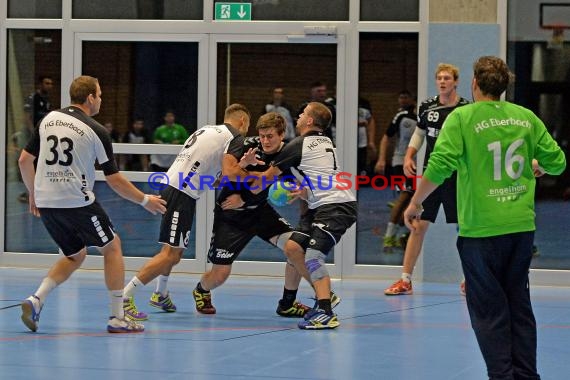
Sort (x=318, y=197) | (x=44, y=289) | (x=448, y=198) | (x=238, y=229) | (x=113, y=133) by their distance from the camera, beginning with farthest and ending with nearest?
1. (x=113, y=133)
2. (x=448, y=198)
3. (x=238, y=229)
4. (x=318, y=197)
5. (x=44, y=289)

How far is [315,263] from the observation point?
363 inches

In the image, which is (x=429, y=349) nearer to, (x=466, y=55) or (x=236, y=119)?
(x=236, y=119)

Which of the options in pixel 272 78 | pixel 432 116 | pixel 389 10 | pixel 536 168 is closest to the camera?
pixel 536 168

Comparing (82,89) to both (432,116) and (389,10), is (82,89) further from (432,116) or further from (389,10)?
(389,10)

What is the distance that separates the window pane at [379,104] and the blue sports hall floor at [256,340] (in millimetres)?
1097

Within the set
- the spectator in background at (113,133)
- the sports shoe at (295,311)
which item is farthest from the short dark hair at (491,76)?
the spectator in background at (113,133)

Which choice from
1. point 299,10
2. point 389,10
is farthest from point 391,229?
point 299,10

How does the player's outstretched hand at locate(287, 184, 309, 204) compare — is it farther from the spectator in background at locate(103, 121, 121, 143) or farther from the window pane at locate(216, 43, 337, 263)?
the spectator in background at locate(103, 121, 121, 143)

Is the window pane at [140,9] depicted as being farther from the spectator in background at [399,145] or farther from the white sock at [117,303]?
the white sock at [117,303]

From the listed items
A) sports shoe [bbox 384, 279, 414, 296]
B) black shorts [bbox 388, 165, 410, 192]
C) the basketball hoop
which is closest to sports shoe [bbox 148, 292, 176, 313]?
sports shoe [bbox 384, 279, 414, 296]

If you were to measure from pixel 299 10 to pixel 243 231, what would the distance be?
3662mm

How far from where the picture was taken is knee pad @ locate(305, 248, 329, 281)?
30.2 ft

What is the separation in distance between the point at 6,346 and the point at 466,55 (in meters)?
6.12

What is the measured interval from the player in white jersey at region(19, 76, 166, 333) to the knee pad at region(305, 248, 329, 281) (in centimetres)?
124
